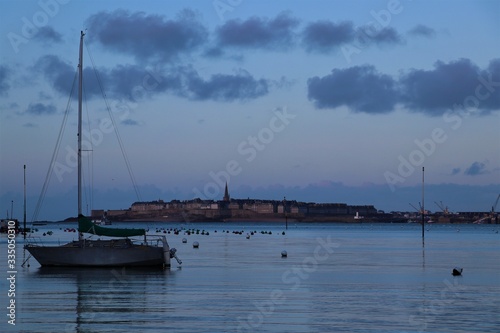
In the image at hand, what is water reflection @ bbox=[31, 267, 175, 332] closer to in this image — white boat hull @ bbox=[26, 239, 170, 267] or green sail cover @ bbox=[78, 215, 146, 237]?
white boat hull @ bbox=[26, 239, 170, 267]

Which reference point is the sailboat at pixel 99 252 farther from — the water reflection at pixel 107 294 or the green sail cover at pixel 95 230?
the water reflection at pixel 107 294

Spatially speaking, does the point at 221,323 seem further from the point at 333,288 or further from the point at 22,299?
the point at 333,288

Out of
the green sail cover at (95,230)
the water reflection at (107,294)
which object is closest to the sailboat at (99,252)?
the green sail cover at (95,230)

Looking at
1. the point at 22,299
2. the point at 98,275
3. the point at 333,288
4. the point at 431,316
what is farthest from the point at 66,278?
the point at 431,316

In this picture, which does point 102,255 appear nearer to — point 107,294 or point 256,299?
point 107,294

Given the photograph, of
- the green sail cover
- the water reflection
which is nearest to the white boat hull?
the water reflection

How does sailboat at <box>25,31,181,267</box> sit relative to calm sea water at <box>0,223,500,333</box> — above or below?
above

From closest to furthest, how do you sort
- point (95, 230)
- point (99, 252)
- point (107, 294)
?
point (107, 294) < point (99, 252) < point (95, 230)

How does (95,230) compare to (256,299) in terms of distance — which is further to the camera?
(95,230)

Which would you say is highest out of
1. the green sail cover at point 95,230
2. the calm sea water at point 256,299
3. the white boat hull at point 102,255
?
the green sail cover at point 95,230

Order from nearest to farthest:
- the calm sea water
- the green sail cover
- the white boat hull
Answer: the calm sea water
the white boat hull
the green sail cover

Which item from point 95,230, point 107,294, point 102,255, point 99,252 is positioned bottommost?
point 107,294

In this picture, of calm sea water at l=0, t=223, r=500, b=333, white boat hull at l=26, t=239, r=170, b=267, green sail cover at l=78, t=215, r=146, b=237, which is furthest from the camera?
green sail cover at l=78, t=215, r=146, b=237

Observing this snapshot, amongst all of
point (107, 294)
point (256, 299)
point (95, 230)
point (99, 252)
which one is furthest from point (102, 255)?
point (256, 299)
